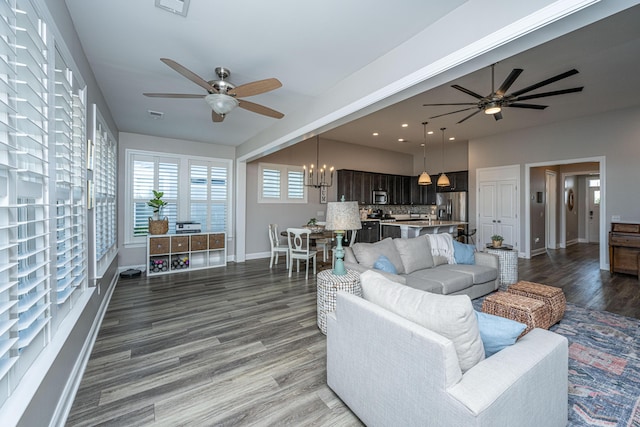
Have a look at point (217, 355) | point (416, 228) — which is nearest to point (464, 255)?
point (416, 228)

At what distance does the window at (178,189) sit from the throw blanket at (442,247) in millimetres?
4612

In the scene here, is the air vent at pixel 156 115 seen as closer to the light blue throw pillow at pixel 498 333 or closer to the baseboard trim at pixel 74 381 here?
the baseboard trim at pixel 74 381

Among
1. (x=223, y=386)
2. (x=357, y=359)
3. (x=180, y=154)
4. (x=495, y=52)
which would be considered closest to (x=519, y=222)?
(x=495, y=52)

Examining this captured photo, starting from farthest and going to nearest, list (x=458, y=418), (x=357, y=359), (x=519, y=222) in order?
(x=519, y=222)
(x=357, y=359)
(x=458, y=418)

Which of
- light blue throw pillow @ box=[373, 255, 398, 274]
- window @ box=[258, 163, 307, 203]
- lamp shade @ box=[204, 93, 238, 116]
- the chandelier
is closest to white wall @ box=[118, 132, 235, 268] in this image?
window @ box=[258, 163, 307, 203]

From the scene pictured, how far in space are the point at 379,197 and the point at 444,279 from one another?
5.31 metres

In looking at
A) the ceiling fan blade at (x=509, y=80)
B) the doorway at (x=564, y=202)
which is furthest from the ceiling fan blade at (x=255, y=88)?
the doorway at (x=564, y=202)

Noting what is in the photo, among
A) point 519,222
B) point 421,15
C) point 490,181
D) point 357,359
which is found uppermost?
point 421,15

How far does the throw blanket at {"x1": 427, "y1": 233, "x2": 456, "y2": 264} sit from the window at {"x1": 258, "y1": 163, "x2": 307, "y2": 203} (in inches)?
158

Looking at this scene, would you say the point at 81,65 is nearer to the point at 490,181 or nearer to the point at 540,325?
the point at 540,325

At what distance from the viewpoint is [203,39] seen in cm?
248

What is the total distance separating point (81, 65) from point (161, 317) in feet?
8.72

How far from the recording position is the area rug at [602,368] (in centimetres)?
169

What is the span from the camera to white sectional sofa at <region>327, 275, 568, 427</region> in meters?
1.13
